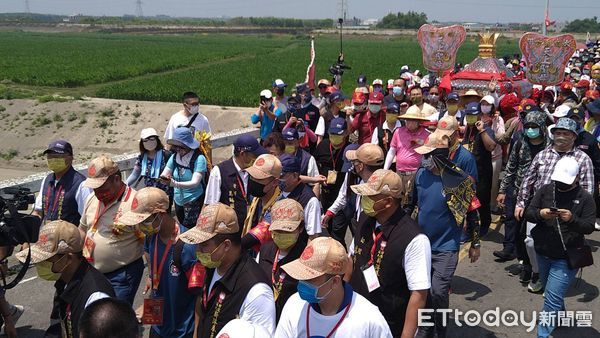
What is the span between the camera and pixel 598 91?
42.8 feet

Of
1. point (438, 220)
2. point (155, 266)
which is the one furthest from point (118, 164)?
point (438, 220)

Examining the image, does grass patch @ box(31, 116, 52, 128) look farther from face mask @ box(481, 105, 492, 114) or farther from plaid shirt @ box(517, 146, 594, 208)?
plaid shirt @ box(517, 146, 594, 208)

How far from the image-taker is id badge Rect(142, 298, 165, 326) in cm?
400

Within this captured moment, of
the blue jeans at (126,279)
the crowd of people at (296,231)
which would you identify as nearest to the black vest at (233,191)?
the crowd of people at (296,231)

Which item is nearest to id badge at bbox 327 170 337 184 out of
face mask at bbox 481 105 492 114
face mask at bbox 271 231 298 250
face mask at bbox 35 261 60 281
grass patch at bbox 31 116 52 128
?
face mask at bbox 481 105 492 114

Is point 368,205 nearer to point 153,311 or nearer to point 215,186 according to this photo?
point 153,311

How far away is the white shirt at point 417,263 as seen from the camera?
3889 millimetres

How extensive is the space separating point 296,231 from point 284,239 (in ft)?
0.33

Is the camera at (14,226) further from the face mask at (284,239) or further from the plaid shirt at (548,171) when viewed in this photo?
the plaid shirt at (548,171)

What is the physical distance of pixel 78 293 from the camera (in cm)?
352

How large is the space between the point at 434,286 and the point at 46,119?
22.0 m

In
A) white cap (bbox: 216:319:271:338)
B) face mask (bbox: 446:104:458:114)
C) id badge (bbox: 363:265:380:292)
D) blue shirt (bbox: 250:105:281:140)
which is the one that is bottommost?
blue shirt (bbox: 250:105:281:140)

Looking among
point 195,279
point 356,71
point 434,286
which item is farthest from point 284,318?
point 356,71

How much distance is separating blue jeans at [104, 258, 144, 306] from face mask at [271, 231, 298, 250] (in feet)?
4.25
